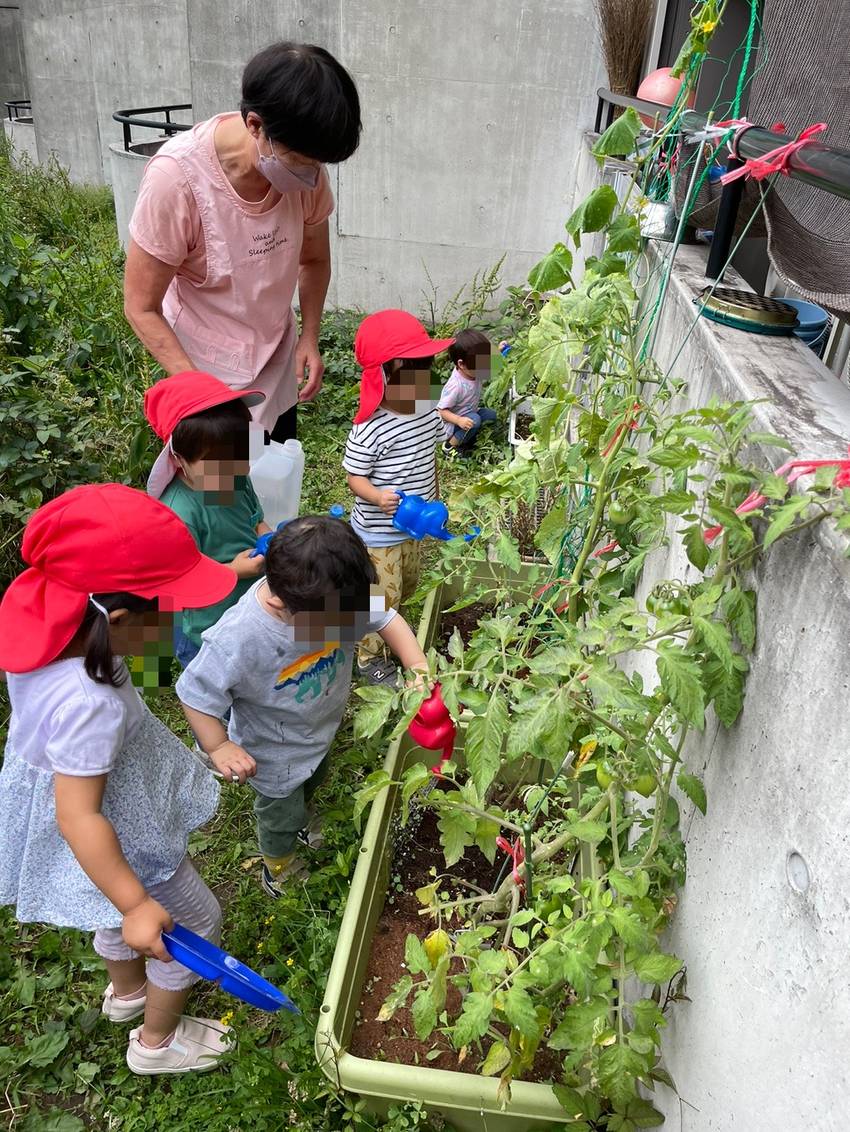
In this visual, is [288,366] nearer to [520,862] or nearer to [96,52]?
[520,862]

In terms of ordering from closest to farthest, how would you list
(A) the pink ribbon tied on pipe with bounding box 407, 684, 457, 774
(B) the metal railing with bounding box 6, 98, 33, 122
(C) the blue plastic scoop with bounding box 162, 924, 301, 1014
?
(C) the blue plastic scoop with bounding box 162, 924, 301, 1014
(A) the pink ribbon tied on pipe with bounding box 407, 684, 457, 774
(B) the metal railing with bounding box 6, 98, 33, 122

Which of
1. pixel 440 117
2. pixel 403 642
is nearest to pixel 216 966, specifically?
pixel 403 642

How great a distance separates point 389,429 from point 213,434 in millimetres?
807

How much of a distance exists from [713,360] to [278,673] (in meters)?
1.17

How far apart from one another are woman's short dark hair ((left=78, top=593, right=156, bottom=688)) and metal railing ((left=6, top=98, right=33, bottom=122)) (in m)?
16.5

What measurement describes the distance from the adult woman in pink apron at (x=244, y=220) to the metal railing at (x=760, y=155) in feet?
3.00

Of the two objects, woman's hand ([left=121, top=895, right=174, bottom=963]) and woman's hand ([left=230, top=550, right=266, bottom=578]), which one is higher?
woman's hand ([left=230, top=550, right=266, bottom=578])

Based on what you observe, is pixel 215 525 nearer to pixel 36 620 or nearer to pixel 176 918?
pixel 36 620

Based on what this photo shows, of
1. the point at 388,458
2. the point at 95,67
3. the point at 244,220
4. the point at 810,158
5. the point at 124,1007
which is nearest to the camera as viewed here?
the point at 810,158

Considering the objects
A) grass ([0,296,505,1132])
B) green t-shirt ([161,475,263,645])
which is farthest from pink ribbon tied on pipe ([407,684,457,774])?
green t-shirt ([161,475,263,645])

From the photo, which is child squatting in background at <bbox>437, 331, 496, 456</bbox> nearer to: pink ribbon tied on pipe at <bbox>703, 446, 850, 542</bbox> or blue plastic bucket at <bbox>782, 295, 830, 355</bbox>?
blue plastic bucket at <bbox>782, 295, 830, 355</bbox>

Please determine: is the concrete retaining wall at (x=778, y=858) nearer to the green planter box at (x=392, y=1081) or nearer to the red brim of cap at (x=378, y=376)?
the green planter box at (x=392, y=1081)

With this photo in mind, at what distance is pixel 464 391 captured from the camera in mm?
4660

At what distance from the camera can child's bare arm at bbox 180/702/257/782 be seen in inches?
74.2
